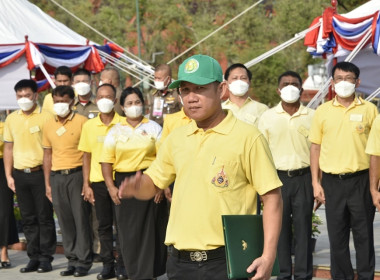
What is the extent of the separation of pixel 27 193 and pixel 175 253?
5.98m

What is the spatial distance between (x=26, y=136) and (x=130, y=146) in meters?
1.87

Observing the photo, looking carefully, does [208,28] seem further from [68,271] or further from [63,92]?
[68,271]

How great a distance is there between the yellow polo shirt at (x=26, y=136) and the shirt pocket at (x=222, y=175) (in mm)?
5973

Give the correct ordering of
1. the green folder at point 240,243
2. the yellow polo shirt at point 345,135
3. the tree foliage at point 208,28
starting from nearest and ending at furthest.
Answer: the green folder at point 240,243
the yellow polo shirt at point 345,135
the tree foliage at point 208,28

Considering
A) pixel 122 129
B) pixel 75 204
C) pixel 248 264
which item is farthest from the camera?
pixel 75 204

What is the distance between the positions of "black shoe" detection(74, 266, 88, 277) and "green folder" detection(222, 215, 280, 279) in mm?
5783

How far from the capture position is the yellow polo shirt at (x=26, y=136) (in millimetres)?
10625

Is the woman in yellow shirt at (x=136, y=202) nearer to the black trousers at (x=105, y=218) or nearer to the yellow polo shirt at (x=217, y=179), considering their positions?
the black trousers at (x=105, y=218)

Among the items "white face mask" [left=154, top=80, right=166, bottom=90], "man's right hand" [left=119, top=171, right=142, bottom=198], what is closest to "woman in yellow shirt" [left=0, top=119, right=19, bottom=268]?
"white face mask" [left=154, top=80, right=166, bottom=90]

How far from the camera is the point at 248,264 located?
4.68 meters

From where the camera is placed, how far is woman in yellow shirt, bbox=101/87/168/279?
932 cm

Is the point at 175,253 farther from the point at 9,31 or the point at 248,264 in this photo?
the point at 9,31

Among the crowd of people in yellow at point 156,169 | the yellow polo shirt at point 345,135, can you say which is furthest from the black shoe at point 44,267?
the yellow polo shirt at point 345,135

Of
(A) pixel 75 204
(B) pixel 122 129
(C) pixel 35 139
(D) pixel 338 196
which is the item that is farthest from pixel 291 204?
(C) pixel 35 139
